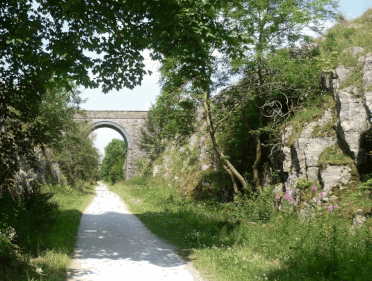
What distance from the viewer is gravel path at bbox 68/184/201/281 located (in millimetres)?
5430

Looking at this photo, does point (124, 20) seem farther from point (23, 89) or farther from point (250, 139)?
point (250, 139)

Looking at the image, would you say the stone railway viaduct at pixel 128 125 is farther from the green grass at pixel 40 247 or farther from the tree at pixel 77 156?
Answer: the green grass at pixel 40 247

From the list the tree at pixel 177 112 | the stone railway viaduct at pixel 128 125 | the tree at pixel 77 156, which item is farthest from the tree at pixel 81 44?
the stone railway viaduct at pixel 128 125

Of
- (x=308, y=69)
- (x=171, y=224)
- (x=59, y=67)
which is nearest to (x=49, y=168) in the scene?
(x=171, y=224)

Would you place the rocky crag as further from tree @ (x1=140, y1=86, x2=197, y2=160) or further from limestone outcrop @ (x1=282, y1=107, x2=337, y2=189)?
tree @ (x1=140, y1=86, x2=197, y2=160)

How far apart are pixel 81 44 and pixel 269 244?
6212mm

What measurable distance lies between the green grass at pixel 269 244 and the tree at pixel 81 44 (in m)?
4.28

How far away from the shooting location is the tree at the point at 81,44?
20.6 feet

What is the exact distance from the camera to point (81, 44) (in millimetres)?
6805

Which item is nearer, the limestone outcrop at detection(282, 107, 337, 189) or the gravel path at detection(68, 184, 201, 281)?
the gravel path at detection(68, 184, 201, 281)

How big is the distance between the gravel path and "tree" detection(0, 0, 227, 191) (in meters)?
2.47

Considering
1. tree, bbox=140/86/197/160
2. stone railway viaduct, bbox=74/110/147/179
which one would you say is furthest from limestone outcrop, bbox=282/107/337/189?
stone railway viaduct, bbox=74/110/147/179

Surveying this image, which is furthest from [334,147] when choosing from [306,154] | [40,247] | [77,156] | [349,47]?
[77,156]

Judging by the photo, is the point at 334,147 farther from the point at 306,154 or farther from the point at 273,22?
the point at 273,22
